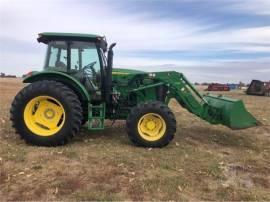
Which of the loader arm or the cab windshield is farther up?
the cab windshield

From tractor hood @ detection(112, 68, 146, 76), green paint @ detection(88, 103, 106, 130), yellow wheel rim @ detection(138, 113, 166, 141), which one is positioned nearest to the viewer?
yellow wheel rim @ detection(138, 113, 166, 141)

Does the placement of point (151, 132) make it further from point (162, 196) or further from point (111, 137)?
point (162, 196)

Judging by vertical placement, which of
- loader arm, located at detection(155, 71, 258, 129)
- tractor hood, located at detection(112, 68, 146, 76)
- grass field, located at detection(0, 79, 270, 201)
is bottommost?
grass field, located at detection(0, 79, 270, 201)

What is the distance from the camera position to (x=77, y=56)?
9.30 meters

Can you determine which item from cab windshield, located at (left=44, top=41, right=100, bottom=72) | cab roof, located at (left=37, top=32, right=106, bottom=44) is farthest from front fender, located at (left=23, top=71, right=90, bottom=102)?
cab roof, located at (left=37, top=32, right=106, bottom=44)

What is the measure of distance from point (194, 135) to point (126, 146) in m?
2.45

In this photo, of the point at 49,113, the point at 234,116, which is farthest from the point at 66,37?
the point at 234,116

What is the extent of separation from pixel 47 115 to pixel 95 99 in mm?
1203

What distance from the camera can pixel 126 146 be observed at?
878 centimetres

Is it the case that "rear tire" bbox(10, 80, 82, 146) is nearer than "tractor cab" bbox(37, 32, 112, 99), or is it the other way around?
"rear tire" bbox(10, 80, 82, 146)

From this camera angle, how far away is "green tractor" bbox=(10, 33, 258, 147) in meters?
8.63

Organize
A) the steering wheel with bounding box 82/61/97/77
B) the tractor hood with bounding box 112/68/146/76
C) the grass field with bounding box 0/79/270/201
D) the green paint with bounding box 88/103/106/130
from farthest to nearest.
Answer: the tractor hood with bounding box 112/68/146/76 → the steering wheel with bounding box 82/61/97/77 → the green paint with bounding box 88/103/106/130 → the grass field with bounding box 0/79/270/201

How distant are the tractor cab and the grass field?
140 cm

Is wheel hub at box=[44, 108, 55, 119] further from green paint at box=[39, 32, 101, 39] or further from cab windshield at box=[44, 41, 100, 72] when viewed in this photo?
green paint at box=[39, 32, 101, 39]
